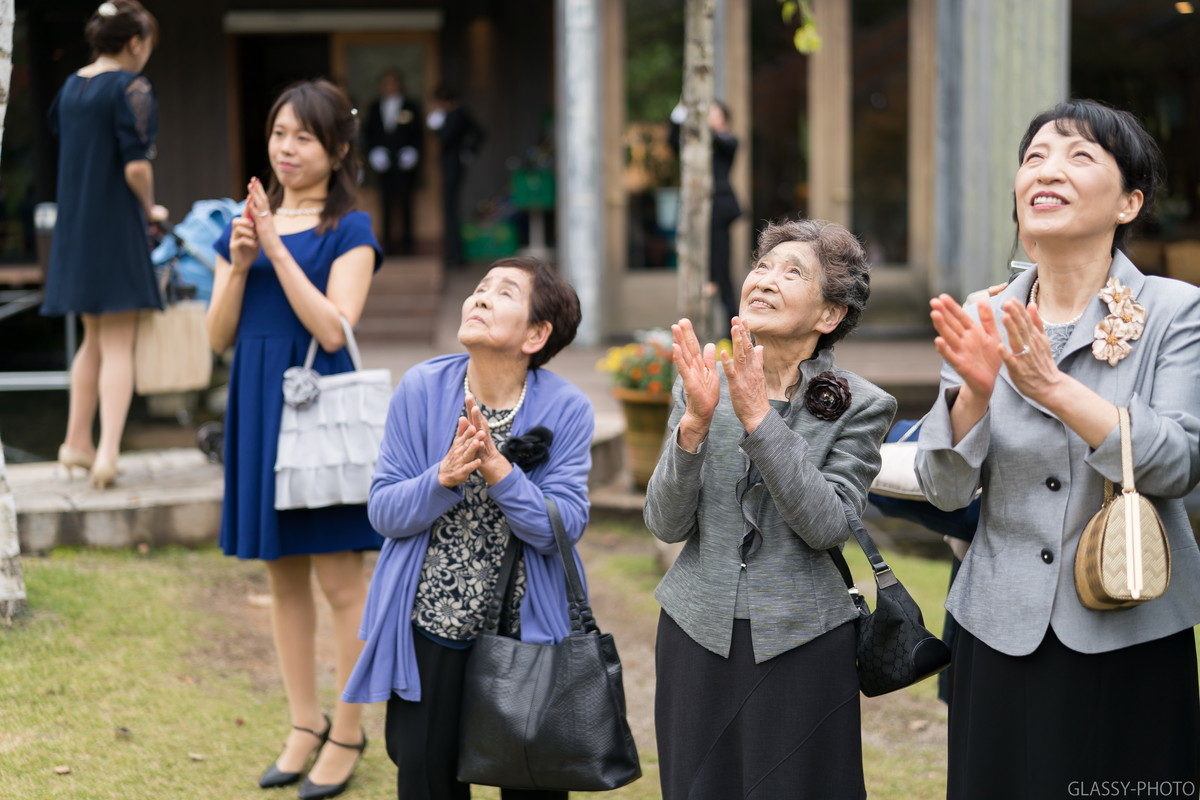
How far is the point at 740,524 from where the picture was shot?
8.97 feet

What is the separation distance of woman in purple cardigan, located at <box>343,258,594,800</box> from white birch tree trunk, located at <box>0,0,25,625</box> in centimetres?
205

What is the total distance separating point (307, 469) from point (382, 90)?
37.7ft

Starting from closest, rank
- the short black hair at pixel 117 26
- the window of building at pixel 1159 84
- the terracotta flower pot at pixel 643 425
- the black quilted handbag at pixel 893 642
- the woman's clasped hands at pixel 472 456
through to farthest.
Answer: the black quilted handbag at pixel 893 642, the woman's clasped hands at pixel 472 456, the short black hair at pixel 117 26, the terracotta flower pot at pixel 643 425, the window of building at pixel 1159 84

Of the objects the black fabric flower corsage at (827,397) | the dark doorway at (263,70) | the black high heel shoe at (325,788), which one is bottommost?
the black high heel shoe at (325,788)

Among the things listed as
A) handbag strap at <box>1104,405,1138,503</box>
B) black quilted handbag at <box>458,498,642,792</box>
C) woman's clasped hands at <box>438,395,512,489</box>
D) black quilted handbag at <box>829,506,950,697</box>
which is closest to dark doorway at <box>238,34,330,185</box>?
woman's clasped hands at <box>438,395,512,489</box>

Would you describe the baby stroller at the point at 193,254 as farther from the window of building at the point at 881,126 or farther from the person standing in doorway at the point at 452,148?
the person standing in doorway at the point at 452,148

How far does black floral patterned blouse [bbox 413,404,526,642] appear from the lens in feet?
10.3

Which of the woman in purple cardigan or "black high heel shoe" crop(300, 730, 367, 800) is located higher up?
the woman in purple cardigan

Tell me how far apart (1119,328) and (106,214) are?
4707mm

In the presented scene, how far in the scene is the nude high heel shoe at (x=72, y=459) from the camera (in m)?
6.16

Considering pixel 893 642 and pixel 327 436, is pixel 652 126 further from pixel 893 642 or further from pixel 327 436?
pixel 893 642

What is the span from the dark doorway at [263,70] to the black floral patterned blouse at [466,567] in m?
12.9

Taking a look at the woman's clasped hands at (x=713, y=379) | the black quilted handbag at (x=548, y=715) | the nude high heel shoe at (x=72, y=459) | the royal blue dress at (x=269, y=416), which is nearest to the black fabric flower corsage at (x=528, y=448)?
the black quilted handbag at (x=548, y=715)

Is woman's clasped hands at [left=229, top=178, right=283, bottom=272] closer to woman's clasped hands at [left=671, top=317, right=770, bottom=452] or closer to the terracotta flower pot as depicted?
woman's clasped hands at [left=671, top=317, right=770, bottom=452]
